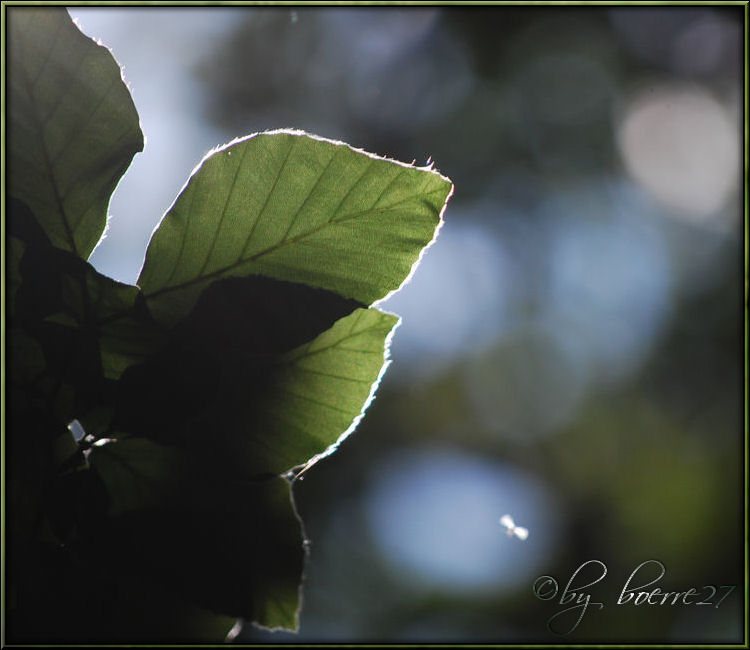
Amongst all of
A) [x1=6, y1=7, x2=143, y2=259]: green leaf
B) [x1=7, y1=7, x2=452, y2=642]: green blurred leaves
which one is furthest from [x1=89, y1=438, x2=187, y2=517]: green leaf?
[x1=6, y1=7, x2=143, y2=259]: green leaf

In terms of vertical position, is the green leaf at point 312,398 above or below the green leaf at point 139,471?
above

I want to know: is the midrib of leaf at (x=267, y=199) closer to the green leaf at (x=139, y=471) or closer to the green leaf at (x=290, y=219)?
the green leaf at (x=290, y=219)

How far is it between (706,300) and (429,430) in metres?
2.25

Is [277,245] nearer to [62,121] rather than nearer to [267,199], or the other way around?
[267,199]

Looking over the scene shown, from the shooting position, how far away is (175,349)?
0.42 metres

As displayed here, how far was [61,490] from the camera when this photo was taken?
41 cm

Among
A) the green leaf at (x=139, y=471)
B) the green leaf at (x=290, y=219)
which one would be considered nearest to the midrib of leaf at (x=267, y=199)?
the green leaf at (x=290, y=219)

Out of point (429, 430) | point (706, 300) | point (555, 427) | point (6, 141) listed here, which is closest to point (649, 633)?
point (555, 427)

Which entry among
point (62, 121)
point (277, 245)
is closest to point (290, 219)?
point (277, 245)

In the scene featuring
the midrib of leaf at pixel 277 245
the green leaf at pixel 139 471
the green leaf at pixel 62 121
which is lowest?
the green leaf at pixel 139 471

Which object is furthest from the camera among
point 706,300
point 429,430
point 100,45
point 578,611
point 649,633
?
point 706,300

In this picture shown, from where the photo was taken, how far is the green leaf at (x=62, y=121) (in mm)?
404

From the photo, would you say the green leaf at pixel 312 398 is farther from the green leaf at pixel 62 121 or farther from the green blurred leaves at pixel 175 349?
the green leaf at pixel 62 121

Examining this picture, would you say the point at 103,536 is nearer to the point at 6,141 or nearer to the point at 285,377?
the point at 285,377
